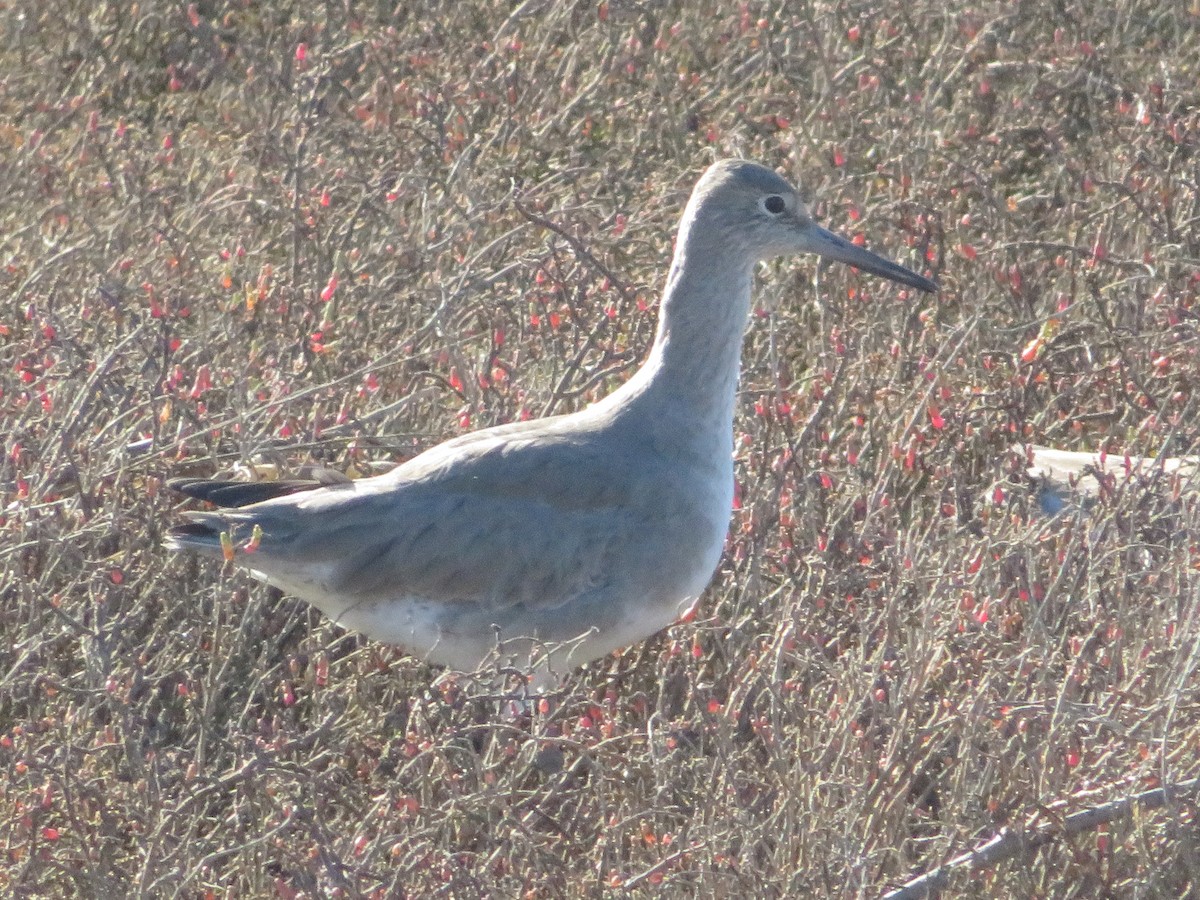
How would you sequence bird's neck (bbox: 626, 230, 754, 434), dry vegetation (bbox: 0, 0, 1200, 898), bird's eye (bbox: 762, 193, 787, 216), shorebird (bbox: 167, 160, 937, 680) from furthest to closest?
1. bird's eye (bbox: 762, 193, 787, 216)
2. bird's neck (bbox: 626, 230, 754, 434)
3. shorebird (bbox: 167, 160, 937, 680)
4. dry vegetation (bbox: 0, 0, 1200, 898)

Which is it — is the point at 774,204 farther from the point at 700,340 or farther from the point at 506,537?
the point at 506,537

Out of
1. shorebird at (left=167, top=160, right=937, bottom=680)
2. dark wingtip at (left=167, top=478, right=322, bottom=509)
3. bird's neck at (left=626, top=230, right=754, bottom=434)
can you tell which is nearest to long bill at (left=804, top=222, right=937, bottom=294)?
bird's neck at (left=626, top=230, right=754, bottom=434)

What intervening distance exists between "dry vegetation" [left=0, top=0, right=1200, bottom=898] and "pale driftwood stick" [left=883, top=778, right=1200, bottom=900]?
4cm

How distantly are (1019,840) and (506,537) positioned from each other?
1646 mm

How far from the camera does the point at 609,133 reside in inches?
311

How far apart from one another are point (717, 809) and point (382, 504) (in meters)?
1.35

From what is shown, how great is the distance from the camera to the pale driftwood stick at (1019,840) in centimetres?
369

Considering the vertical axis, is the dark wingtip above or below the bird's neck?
below

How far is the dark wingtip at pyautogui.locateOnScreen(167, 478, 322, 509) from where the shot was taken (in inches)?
187

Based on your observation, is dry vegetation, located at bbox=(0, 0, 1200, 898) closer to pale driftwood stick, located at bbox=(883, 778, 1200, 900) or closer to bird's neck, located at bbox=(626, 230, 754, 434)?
pale driftwood stick, located at bbox=(883, 778, 1200, 900)

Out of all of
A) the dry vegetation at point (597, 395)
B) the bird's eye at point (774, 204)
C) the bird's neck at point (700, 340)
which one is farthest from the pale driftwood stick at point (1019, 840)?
the bird's eye at point (774, 204)

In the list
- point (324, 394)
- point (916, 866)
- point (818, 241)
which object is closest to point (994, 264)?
point (818, 241)

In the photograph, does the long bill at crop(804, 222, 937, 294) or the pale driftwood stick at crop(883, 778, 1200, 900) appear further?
the long bill at crop(804, 222, 937, 294)

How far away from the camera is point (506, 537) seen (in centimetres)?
479
